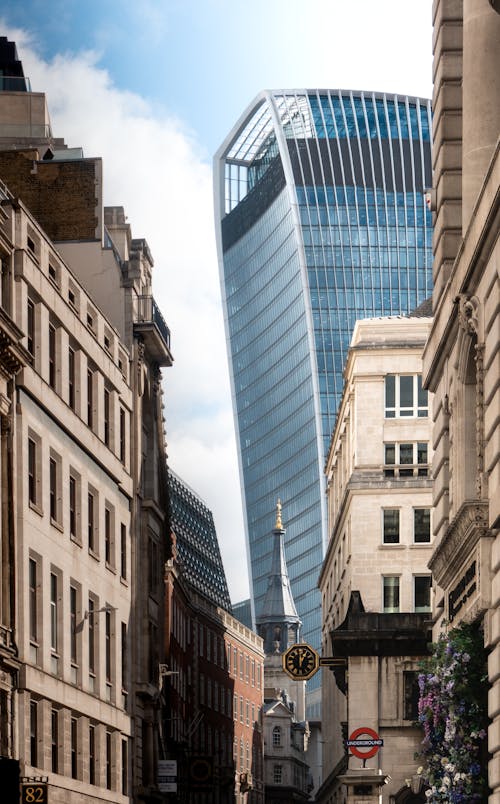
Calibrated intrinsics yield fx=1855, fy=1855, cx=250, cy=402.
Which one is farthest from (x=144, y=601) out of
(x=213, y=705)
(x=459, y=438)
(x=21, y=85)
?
(x=213, y=705)

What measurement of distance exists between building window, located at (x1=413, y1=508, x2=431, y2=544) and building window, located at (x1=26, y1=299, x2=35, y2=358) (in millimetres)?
45181

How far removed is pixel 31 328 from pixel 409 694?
41080mm

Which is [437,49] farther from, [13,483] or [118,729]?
[118,729]

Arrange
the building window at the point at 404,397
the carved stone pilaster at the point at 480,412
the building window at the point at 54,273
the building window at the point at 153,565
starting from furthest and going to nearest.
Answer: the building window at the point at 404,397, the building window at the point at 153,565, the building window at the point at 54,273, the carved stone pilaster at the point at 480,412

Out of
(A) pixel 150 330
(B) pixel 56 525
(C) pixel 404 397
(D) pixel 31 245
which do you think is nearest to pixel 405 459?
(C) pixel 404 397

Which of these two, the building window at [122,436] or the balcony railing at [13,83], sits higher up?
the balcony railing at [13,83]

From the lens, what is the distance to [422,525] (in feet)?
335

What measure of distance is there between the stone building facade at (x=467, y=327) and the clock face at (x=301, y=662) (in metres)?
10.7

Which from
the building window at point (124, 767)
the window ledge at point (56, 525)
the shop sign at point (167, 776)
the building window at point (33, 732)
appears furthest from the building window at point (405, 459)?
the building window at point (33, 732)

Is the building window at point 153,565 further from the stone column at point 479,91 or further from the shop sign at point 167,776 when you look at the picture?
the stone column at point 479,91

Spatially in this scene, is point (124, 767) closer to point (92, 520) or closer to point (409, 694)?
point (92, 520)

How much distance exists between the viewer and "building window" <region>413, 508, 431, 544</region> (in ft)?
334

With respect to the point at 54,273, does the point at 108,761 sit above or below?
below

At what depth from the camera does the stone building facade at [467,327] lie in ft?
145
